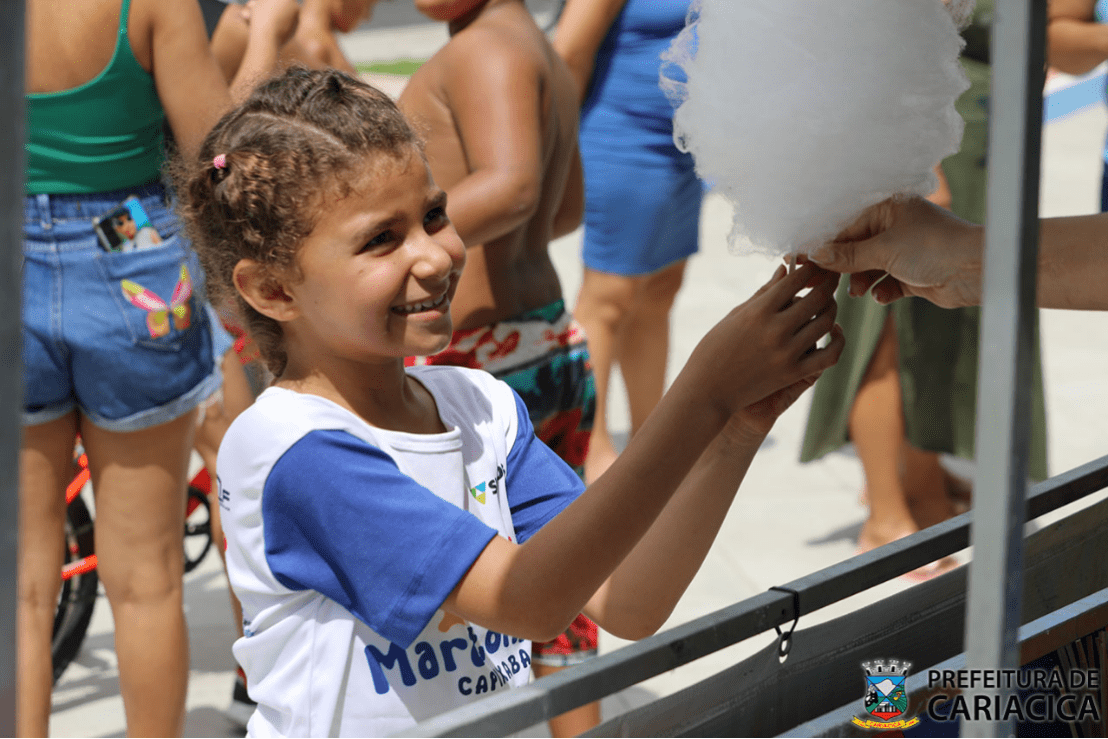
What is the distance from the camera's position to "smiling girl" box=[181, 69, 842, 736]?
126 centimetres

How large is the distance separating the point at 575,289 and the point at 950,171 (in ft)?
10.3

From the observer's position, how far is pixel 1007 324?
79 centimetres

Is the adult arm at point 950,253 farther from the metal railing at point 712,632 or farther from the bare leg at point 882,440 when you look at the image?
the bare leg at point 882,440

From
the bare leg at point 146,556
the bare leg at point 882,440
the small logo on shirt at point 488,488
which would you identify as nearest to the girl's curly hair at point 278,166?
the small logo on shirt at point 488,488

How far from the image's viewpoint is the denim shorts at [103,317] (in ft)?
7.92

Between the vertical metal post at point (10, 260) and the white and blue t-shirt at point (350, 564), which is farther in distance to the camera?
the white and blue t-shirt at point (350, 564)

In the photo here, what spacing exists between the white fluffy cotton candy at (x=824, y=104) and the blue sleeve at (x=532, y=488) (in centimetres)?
45

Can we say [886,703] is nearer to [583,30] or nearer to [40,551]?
[40,551]

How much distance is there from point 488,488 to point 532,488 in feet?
0.31

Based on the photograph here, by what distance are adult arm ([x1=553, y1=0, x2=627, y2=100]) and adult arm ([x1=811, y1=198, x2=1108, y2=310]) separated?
2.32m

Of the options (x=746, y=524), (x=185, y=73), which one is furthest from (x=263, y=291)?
(x=746, y=524)

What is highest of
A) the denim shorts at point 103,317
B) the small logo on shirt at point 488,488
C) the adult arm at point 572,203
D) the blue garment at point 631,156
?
the blue garment at point 631,156

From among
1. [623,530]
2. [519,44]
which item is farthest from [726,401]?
[519,44]

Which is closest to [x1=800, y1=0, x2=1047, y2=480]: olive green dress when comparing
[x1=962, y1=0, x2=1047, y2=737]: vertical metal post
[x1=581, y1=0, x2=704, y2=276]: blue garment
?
[x1=581, y1=0, x2=704, y2=276]: blue garment
